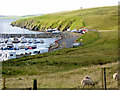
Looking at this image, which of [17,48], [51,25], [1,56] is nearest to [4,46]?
[17,48]

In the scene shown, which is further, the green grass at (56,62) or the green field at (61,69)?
the green grass at (56,62)

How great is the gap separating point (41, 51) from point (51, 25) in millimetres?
111458

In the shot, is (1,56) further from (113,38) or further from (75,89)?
(75,89)

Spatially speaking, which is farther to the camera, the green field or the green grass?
the green grass

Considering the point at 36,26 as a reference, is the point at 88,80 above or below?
below

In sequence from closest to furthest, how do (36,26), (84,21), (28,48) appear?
(28,48)
(84,21)
(36,26)

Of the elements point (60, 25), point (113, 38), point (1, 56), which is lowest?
point (1, 56)

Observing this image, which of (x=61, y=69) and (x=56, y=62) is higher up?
(x=56, y=62)

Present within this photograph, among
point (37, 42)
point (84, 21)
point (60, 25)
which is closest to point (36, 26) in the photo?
point (60, 25)

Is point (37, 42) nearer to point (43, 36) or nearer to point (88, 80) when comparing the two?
point (43, 36)

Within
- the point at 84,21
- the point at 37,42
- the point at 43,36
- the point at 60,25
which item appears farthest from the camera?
the point at 60,25

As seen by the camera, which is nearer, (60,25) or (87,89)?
(87,89)

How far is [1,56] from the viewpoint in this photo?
202 ft

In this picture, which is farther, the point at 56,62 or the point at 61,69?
the point at 56,62
